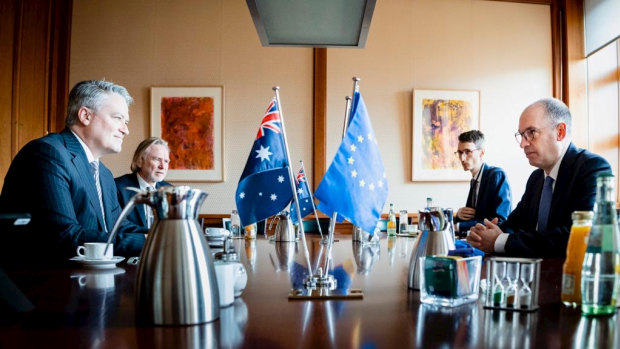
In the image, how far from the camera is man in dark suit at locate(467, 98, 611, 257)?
2.37 metres

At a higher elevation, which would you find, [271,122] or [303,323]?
[271,122]

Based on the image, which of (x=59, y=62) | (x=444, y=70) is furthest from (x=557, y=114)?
(x=59, y=62)

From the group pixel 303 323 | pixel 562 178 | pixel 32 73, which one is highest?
pixel 32 73

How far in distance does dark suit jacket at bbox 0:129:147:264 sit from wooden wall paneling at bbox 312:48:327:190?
11.7 ft

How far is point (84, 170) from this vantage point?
8.23ft

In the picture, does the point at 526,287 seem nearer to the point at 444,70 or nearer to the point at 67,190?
→ the point at 67,190

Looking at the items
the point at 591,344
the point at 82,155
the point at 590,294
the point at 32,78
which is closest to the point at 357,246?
the point at 82,155

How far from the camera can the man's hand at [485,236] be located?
2.46m

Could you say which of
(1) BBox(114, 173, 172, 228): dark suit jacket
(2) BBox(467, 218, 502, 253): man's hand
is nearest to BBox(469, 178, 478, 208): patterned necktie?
(2) BBox(467, 218, 502, 253): man's hand

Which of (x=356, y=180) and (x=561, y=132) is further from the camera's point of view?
(x=561, y=132)

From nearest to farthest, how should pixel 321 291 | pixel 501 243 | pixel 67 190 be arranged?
pixel 321 291 → pixel 67 190 → pixel 501 243

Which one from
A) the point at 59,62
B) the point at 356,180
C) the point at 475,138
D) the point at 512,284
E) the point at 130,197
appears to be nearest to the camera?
the point at 512,284

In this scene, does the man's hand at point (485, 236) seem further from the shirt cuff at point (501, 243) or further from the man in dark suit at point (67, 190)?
the man in dark suit at point (67, 190)

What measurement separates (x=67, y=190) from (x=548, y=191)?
2.27 metres
